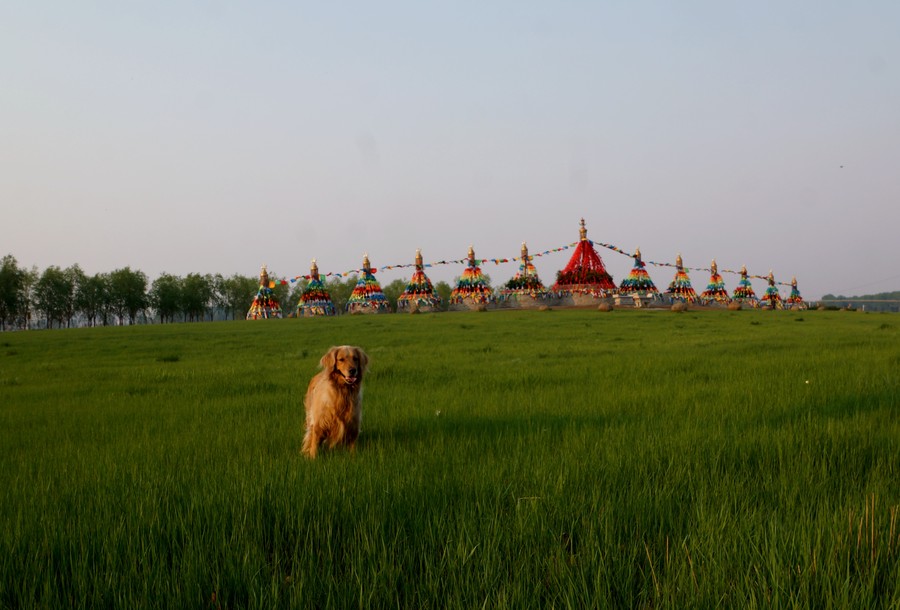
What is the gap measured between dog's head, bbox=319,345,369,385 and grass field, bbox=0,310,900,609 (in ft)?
2.51

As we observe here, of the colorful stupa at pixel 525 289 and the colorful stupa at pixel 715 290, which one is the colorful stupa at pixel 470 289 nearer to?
the colorful stupa at pixel 525 289

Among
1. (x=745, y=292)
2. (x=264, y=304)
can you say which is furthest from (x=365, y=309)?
(x=745, y=292)

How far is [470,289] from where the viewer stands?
7156cm

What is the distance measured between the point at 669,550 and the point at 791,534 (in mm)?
553

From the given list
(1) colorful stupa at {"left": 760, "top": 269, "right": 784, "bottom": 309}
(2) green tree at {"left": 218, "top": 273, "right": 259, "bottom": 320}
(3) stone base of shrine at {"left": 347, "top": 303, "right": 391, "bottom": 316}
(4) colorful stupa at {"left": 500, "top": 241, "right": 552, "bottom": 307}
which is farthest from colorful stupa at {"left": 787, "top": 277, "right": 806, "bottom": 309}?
(2) green tree at {"left": 218, "top": 273, "right": 259, "bottom": 320}

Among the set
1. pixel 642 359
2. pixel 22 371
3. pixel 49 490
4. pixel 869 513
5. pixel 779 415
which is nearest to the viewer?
pixel 869 513

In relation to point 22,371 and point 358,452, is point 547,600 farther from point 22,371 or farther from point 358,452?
point 22,371

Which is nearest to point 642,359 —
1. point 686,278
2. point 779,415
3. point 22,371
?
point 779,415

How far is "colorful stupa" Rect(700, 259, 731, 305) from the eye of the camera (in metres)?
80.2

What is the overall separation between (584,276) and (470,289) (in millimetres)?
15132

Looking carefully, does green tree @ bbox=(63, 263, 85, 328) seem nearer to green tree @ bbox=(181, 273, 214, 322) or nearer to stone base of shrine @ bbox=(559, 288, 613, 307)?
green tree @ bbox=(181, 273, 214, 322)

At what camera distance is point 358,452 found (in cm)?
535

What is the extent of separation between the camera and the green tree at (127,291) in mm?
78812

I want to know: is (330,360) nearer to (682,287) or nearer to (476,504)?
(476,504)
